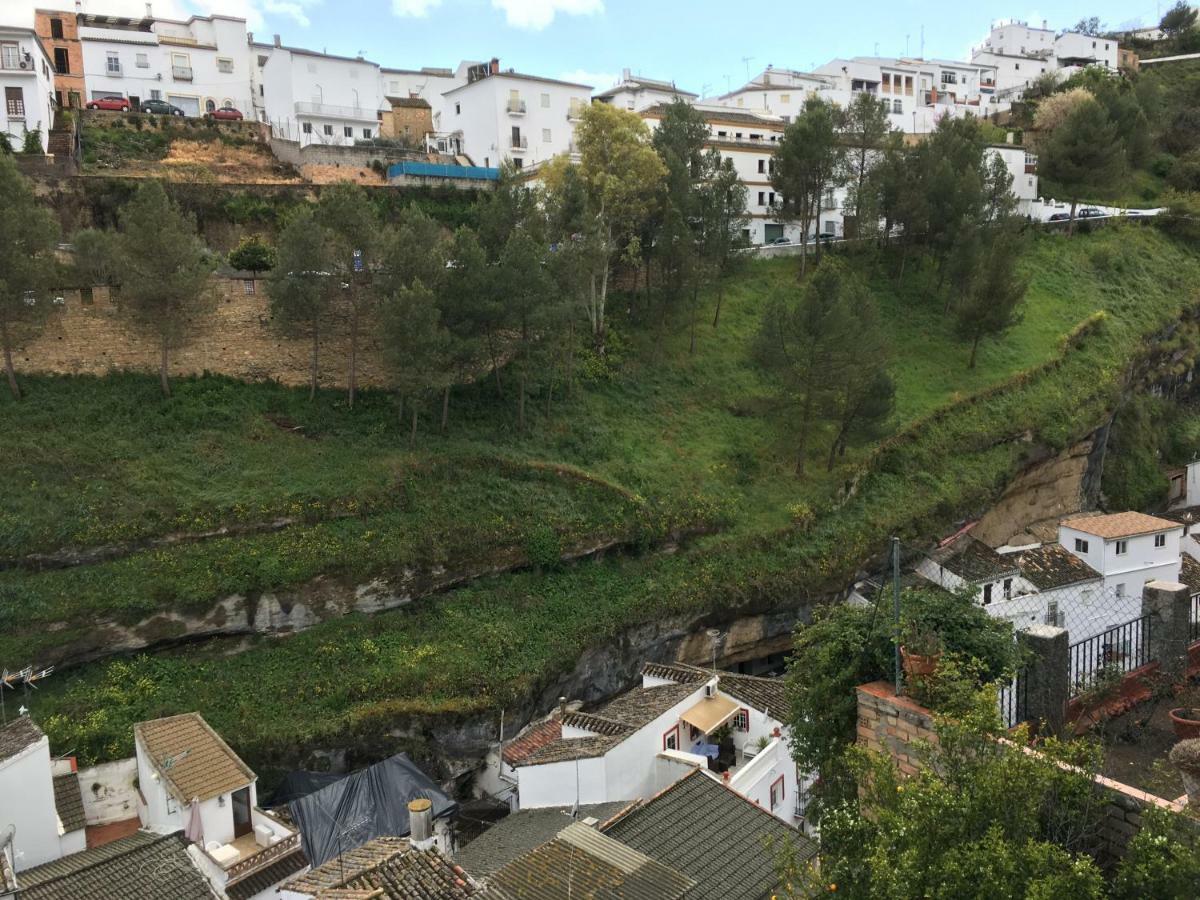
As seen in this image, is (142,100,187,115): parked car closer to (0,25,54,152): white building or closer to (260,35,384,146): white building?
(260,35,384,146): white building

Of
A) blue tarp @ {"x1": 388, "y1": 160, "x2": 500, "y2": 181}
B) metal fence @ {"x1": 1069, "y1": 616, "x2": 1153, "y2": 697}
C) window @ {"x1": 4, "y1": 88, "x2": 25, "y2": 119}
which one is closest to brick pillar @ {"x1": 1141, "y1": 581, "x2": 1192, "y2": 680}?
metal fence @ {"x1": 1069, "y1": 616, "x2": 1153, "y2": 697}

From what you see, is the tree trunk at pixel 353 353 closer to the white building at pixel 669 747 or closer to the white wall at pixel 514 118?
the white building at pixel 669 747

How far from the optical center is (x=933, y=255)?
126ft

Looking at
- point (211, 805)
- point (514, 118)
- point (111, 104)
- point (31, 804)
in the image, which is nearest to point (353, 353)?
point (211, 805)

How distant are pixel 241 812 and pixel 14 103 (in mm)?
30223

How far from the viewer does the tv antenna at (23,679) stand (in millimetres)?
16844

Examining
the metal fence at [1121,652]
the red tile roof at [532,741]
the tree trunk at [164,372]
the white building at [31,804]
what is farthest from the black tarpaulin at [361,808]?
the tree trunk at [164,372]

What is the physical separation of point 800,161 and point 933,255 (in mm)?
7650

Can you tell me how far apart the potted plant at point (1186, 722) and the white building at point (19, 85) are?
38124 millimetres

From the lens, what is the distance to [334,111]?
145 feet

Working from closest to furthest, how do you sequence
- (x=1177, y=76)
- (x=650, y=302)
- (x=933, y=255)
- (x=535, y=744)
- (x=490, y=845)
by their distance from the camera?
(x=490, y=845), (x=535, y=744), (x=650, y=302), (x=933, y=255), (x=1177, y=76)

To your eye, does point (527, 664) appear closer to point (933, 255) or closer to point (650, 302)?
point (650, 302)

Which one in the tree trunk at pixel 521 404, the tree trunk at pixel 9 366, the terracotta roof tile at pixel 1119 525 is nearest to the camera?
the tree trunk at pixel 9 366

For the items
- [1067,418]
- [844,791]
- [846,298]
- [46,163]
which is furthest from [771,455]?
[46,163]
